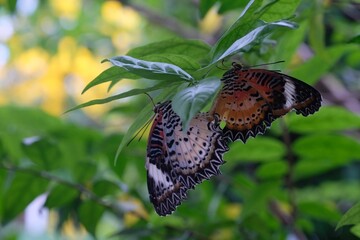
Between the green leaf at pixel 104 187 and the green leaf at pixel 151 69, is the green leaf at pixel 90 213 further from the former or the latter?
the green leaf at pixel 151 69

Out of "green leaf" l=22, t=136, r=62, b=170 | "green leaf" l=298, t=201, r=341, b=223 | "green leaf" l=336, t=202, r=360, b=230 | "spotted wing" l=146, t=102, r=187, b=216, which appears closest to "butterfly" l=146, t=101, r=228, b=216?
"spotted wing" l=146, t=102, r=187, b=216

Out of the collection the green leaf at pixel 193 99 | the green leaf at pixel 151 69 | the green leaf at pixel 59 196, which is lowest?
the green leaf at pixel 59 196

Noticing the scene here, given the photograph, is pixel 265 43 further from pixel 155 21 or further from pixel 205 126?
pixel 155 21

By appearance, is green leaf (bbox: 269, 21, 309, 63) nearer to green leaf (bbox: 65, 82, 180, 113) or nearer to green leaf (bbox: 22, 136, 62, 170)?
green leaf (bbox: 65, 82, 180, 113)

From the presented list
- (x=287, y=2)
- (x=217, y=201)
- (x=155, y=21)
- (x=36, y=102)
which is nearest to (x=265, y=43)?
(x=287, y=2)

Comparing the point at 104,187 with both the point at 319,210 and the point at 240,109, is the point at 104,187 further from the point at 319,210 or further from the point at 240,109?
the point at 240,109

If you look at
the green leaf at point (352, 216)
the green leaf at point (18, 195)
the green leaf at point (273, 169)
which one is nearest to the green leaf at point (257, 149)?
the green leaf at point (273, 169)
